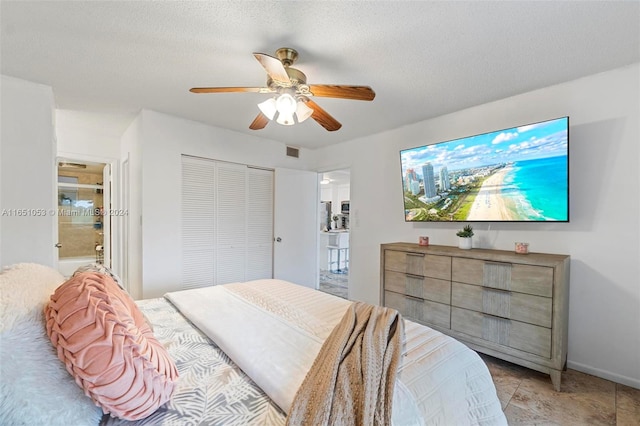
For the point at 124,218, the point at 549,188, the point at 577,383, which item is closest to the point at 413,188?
the point at 549,188

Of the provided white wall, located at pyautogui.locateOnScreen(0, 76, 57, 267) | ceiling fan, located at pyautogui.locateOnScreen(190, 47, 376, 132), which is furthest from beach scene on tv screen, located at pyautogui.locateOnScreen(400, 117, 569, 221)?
white wall, located at pyautogui.locateOnScreen(0, 76, 57, 267)

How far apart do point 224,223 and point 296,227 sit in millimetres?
1114

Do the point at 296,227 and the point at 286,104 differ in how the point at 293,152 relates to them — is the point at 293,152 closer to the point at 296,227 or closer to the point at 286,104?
the point at 296,227

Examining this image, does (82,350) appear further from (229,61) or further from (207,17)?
(229,61)

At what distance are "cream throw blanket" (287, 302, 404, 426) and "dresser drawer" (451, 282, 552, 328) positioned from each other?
4.65 feet

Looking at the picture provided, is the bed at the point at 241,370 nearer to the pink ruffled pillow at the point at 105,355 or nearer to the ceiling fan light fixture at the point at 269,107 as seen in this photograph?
the pink ruffled pillow at the point at 105,355

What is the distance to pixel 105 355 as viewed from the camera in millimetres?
812

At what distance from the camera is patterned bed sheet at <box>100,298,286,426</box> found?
0.87m

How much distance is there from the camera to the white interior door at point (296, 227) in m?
4.14

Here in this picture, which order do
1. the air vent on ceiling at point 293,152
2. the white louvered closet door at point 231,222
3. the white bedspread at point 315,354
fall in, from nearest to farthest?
the white bedspread at point 315,354 < the white louvered closet door at point 231,222 < the air vent on ceiling at point 293,152

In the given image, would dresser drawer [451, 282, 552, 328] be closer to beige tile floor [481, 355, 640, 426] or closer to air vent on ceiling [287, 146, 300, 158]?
beige tile floor [481, 355, 640, 426]

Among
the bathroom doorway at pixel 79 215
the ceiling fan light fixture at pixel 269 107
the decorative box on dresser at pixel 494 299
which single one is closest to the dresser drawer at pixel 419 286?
the decorative box on dresser at pixel 494 299

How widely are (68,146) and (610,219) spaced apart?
5.70m

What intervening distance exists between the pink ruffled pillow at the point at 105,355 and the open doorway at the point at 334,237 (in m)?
3.69
